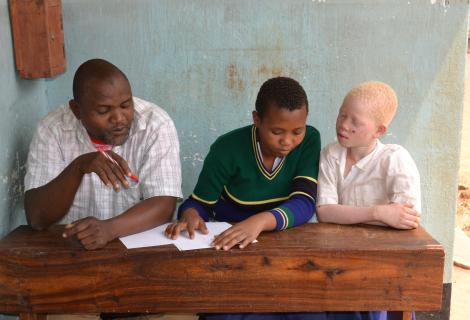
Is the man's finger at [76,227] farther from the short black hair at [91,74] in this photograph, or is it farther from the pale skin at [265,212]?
the short black hair at [91,74]

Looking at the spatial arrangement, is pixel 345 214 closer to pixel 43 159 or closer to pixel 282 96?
pixel 282 96

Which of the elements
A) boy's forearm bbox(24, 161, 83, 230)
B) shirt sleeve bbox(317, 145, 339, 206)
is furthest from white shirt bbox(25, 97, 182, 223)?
shirt sleeve bbox(317, 145, 339, 206)

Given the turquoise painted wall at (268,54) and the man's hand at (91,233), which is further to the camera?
the turquoise painted wall at (268,54)

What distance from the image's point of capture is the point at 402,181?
2701 millimetres

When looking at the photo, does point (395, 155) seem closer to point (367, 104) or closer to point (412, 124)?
point (367, 104)

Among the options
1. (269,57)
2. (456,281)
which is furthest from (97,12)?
(456,281)

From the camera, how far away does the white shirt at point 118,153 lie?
275 centimetres

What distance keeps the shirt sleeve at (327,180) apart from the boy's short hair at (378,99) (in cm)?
29

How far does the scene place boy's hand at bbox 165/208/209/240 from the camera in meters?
2.55

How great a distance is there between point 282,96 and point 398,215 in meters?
0.69

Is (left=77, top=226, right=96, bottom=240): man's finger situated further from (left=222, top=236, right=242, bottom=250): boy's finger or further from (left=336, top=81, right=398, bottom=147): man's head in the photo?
(left=336, top=81, right=398, bottom=147): man's head

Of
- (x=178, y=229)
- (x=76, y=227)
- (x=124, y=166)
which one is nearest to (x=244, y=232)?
(x=178, y=229)

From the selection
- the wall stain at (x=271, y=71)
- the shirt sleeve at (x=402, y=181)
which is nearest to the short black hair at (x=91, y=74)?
the wall stain at (x=271, y=71)

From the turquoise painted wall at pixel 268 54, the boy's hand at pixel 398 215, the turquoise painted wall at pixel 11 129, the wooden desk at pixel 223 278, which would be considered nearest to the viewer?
the wooden desk at pixel 223 278
